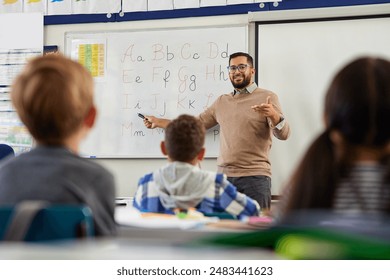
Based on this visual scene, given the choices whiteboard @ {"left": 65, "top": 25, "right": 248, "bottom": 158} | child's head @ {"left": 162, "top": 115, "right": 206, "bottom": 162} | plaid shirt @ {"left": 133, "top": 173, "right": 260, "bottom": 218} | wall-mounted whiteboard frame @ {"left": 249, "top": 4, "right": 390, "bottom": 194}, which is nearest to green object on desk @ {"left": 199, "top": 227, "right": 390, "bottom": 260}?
plaid shirt @ {"left": 133, "top": 173, "right": 260, "bottom": 218}

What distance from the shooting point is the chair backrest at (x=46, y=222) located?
2.04ft

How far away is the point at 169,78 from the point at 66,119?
3023 millimetres

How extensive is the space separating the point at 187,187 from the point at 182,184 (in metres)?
0.02

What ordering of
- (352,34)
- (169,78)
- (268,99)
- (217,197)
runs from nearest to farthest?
(217,197), (268,99), (352,34), (169,78)

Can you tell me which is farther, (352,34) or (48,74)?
(352,34)

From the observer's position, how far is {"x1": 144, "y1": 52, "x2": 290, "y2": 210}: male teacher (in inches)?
126

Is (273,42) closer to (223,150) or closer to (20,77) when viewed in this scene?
(223,150)

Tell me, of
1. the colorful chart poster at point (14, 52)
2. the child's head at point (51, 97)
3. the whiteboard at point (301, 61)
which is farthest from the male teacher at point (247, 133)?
the child's head at point (51, 97)

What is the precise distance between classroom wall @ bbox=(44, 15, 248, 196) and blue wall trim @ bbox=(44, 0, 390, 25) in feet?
0.10

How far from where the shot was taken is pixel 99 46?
397 centimetres

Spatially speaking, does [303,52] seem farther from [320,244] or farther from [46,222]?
[320,244]

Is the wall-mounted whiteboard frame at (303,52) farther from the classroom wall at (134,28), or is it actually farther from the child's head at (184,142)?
the child's head at (184,142)

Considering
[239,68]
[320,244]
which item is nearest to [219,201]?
[320,244]
